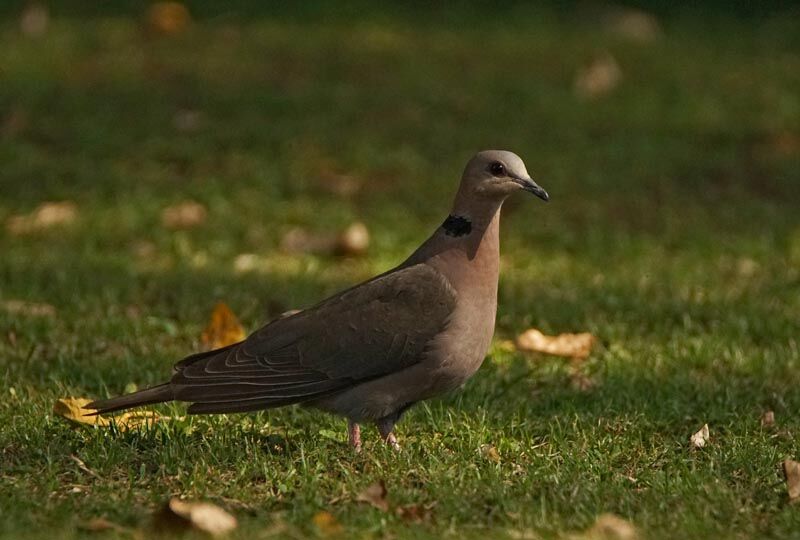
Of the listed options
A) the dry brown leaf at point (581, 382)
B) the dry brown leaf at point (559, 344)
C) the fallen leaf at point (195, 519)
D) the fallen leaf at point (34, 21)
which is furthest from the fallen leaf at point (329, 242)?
the fallen leaf at point (34, 21)

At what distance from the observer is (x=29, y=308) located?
6805 millimetres

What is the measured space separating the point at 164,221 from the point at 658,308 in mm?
3167

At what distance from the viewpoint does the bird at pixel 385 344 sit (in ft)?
16.1

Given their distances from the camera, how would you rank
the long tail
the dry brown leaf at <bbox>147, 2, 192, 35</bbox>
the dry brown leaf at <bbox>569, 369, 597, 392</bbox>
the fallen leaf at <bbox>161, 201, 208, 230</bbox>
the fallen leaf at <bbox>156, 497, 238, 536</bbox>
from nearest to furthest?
the fallen leaf at <bbox>156, 497, 238, 536</bbox>
the long tail
the dry brown leaf at <bbox>569, 369, 597, 392</bbox>
the fallen leaf at <bbox>161, 201, 208, 230</bbox>
the dry brown leaf at <bbox>147, 2, 192, 35</bbox>

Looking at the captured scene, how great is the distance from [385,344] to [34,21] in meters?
8.04

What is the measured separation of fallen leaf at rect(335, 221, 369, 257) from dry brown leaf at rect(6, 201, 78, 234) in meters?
1.69

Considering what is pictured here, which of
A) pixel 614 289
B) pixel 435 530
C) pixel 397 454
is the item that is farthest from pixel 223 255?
pixel 435 530

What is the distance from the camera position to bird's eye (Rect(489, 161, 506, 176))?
16.9ft

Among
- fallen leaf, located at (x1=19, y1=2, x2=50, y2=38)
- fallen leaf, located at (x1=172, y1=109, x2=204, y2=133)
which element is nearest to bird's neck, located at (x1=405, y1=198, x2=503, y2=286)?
fallen leaf, located at (x1=172, y1=109, x2=204, y2=133)

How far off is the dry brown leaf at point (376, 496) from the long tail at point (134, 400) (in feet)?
2.73

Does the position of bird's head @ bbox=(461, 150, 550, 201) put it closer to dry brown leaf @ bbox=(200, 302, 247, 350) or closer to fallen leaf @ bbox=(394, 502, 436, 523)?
fallen leaf @ bbox=(394, 502, 436, 523)

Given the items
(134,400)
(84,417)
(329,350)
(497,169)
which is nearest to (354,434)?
(329,350)

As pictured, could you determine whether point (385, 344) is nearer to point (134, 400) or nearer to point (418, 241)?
point (134, 400)

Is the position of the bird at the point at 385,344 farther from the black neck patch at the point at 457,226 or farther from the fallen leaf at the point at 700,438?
the fallen leaf at the point at 700,438
